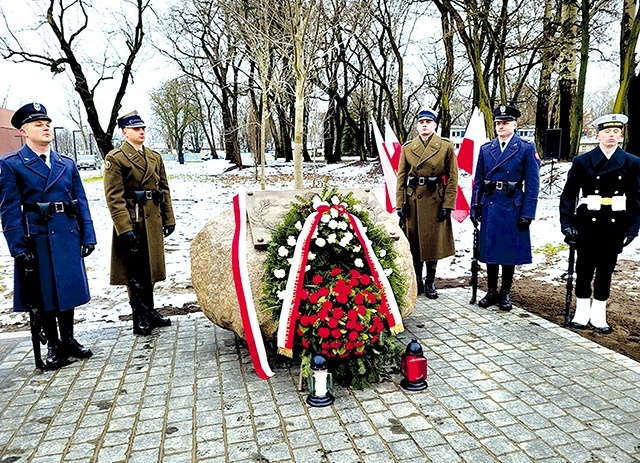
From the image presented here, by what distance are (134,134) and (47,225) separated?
1.13 meters

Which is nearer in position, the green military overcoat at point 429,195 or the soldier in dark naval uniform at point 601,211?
the soldier in dark naval uniform at point 601,211

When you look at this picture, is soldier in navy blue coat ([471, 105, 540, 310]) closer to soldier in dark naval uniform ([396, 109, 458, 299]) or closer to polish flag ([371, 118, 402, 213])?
soldier in dark naval uniform ([396, 109, 458, 299])

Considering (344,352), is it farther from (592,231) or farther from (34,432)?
(592,231)

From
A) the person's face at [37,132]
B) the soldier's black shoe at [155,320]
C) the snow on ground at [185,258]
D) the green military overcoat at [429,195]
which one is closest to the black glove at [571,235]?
the green military overcoat at [429,195]

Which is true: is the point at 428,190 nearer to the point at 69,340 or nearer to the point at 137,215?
the point at 137,215

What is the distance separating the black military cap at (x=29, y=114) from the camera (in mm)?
3904

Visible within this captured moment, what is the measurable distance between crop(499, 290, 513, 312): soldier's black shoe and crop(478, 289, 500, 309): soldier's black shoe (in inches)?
4.8

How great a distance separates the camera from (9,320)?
5434mm

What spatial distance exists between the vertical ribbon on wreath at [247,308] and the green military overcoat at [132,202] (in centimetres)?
130

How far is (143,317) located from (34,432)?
174 centimetres

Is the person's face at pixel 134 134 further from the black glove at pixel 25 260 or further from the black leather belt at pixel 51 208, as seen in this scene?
the black glove at pixel 25 260

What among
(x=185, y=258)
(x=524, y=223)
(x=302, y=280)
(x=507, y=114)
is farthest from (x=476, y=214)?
(x=185, y=258)

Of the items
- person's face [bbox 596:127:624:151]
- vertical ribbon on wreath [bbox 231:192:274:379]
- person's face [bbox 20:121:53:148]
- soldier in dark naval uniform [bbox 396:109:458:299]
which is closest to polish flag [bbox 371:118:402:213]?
soldier in dark naval uniform [bbox 396:109:458:299]

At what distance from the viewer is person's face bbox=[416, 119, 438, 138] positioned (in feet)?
17.7
